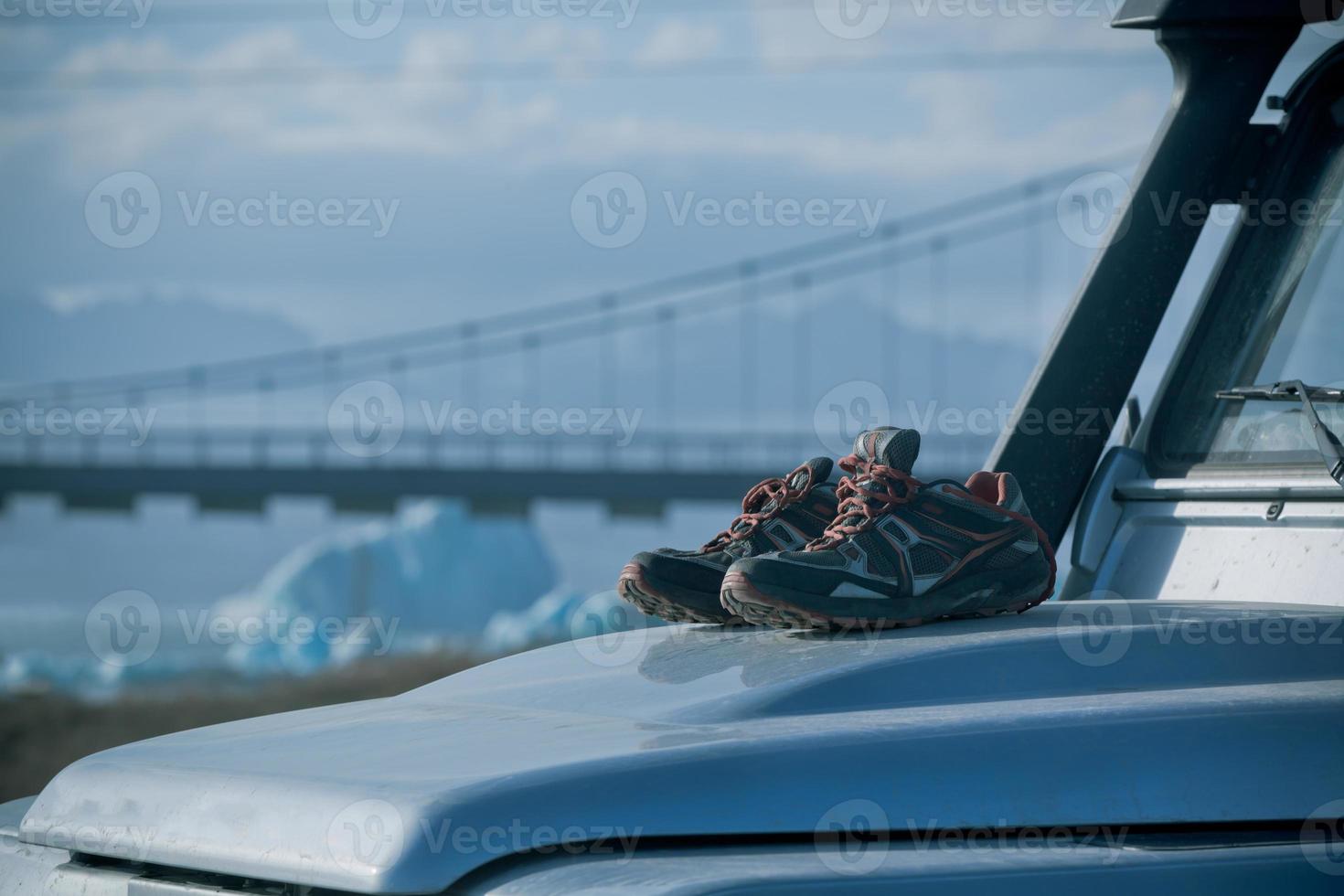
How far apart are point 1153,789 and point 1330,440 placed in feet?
2.83

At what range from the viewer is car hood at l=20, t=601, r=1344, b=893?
1469mm

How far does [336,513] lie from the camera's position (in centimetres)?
3897

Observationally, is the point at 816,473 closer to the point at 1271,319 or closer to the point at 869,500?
the point at 869,500

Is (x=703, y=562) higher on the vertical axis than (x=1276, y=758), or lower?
higher

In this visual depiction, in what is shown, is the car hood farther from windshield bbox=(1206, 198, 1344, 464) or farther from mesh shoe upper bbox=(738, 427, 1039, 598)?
windshield bbox=(1206, 198, 1344, 464)

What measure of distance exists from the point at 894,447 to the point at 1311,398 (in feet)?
2.40

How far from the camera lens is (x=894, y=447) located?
6.74 ft

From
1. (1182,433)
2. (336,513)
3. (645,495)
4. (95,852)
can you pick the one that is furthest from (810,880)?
(336,513)

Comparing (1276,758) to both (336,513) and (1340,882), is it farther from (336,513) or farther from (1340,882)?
(336,513)
